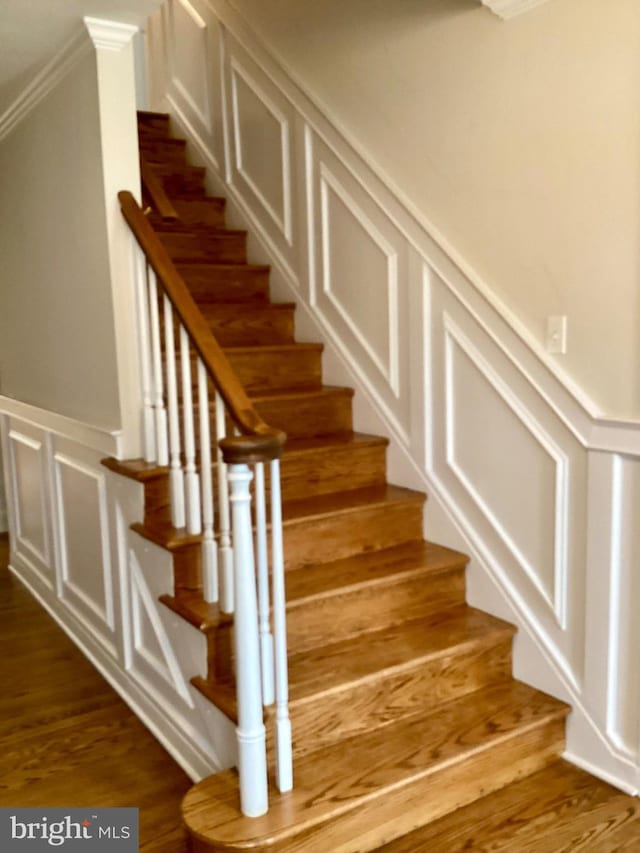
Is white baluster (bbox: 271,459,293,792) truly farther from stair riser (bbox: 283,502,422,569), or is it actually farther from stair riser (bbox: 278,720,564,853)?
stair riser (bbox: 283,502,422,569)

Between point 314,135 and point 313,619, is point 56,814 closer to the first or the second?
point 313,619

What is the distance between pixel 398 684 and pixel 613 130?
1.68 m

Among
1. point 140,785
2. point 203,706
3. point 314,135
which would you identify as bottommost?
point 140,785

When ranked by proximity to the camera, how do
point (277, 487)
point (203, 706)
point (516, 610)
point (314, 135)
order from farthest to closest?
point (314, 135) → point (516, 610) → point (203, 706) → point (277, 487)

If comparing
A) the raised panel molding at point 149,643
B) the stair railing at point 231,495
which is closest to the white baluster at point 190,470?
the stair railing at point 231,495

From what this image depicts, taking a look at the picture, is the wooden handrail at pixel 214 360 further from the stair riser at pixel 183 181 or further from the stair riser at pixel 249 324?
→ the stair riser at pixel 183 181

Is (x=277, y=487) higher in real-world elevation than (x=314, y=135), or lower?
lower

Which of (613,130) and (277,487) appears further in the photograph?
(613,130)

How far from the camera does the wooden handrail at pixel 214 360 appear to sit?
173 cm

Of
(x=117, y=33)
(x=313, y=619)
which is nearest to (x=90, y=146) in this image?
(x=117, y=33)

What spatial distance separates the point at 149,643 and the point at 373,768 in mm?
983

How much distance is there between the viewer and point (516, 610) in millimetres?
2484

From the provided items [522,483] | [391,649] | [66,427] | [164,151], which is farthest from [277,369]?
[164,151]

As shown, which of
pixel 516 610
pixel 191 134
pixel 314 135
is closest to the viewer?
pixel 516 610
